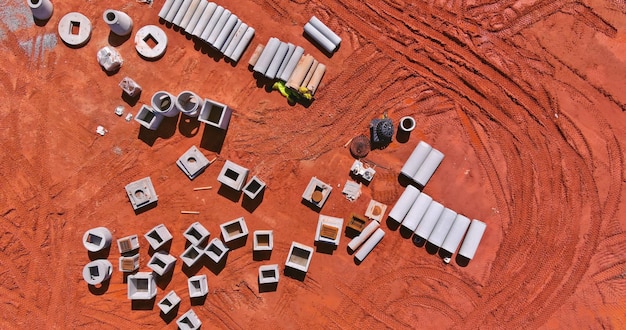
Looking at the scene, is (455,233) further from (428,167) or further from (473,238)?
(428,167)

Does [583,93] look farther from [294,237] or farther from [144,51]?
[144,51]

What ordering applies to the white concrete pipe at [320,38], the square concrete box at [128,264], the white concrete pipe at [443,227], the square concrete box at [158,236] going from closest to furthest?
the white concrete pipe at [443,227], the square concrete box at [158,236], the square concrete box at [128,264], the white concrete pipe at [320,38]

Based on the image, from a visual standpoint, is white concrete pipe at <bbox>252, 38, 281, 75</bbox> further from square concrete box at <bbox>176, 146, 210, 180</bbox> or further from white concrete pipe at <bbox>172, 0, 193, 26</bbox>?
square concrete box at <bbox>176, 146, 210, 180</bbox>

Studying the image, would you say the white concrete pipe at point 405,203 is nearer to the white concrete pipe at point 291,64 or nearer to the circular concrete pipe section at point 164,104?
the white concrete pipe at point 291,64

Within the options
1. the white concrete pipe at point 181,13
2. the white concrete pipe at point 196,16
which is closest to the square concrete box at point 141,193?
the white concrete pipe at point 196,16

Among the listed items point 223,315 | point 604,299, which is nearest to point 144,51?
point 223,315

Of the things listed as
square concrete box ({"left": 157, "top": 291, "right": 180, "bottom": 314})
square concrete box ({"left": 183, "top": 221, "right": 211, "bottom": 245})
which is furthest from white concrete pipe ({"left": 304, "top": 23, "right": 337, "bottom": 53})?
square concrete box ({"left": 157, "top": 291, "right": 180, "bottom": 314})

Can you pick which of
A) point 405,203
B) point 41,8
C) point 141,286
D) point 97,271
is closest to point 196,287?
point 141,286
